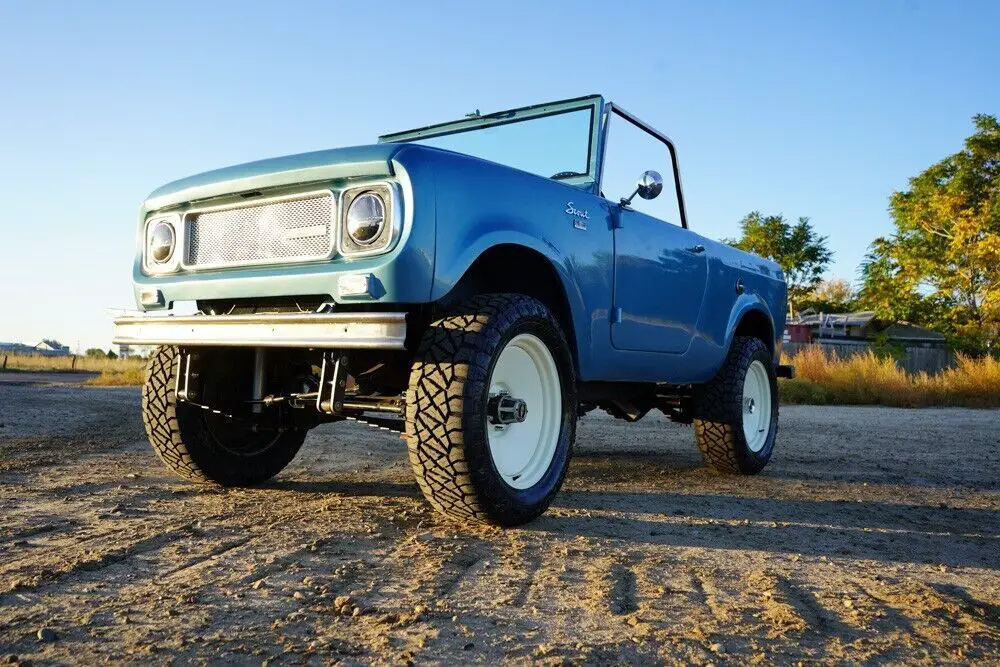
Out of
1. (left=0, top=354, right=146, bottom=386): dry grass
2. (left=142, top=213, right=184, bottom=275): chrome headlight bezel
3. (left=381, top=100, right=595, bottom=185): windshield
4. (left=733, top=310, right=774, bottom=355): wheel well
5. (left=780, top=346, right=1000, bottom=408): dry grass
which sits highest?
(left=381, top=100, right=595, bottom=185): windshield

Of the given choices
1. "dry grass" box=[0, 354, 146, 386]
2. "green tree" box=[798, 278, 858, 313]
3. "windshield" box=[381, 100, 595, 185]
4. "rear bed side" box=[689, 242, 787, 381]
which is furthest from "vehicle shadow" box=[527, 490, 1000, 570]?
"green tree" box=[798, 278, 858, 313]

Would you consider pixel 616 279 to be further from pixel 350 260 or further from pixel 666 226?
pixel 350 260

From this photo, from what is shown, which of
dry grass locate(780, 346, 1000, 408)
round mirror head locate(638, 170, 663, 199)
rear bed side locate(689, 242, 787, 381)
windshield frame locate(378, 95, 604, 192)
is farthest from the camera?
dry grass locate(780, 346, 1000, 408)

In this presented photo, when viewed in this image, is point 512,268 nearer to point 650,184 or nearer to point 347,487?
point 650,184

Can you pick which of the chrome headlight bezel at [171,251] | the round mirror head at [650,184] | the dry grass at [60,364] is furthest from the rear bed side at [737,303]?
the dry grass at [60,364]

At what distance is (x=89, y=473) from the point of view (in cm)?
438

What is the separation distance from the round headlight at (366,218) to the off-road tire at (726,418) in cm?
305

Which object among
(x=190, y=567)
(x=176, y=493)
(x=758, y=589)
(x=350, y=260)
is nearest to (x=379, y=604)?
(x=190, y=567)

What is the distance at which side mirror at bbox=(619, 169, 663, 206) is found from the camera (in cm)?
423

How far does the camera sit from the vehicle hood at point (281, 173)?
3041mm

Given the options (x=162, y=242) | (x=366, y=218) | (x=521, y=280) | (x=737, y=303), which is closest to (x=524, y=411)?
(x=521, y=280)

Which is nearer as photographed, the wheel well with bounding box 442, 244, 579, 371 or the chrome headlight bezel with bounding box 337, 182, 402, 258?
the chrome headlight bezel with bounding box 337, 182, 402, 258

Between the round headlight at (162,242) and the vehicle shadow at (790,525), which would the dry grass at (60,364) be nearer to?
the round headlight at (162,242)

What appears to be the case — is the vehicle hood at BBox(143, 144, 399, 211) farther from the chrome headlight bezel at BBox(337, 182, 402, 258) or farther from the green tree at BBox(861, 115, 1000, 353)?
the green tree at BBox(861, 115, 1000, 353)
